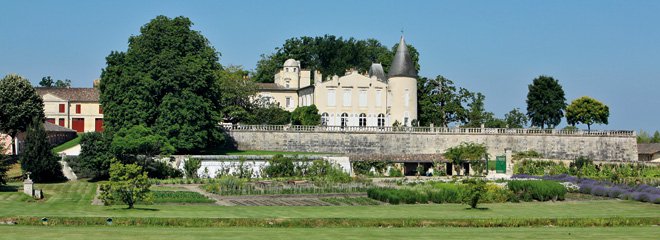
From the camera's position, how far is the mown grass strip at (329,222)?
31984 millimetres

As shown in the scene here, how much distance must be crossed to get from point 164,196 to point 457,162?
3094 centimetres

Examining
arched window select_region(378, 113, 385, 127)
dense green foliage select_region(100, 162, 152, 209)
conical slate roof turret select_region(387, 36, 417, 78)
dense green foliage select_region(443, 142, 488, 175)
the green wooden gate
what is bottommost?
dense green foliage select_region(100, 162, 152, 209)

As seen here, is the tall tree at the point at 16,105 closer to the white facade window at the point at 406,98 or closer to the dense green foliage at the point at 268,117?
the dense green foliage at the point at 268,117

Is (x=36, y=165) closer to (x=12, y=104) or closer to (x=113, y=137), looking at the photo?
(x=113, y=137)

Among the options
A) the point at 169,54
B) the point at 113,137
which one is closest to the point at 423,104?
the point at 169,54

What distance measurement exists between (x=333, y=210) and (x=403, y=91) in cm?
4624

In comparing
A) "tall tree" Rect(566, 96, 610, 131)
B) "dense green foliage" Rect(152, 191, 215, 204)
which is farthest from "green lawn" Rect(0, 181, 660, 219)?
"tall tree" Rect(566, 96, 610, 131)

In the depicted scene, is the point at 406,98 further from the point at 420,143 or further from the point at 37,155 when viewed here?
the point at 37,155

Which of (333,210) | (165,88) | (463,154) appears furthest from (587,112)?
(333,210)

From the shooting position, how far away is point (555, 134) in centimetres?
8006

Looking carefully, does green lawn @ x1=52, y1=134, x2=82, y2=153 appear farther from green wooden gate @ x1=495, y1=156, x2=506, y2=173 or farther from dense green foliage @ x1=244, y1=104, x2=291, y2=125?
green wooden gate @ x1=495, y1=156, x2=506, y2=173
